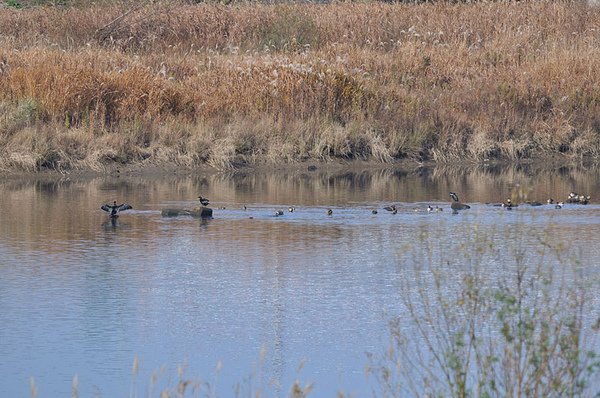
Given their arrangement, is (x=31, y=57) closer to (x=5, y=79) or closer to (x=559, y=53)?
(x=5, y=79)

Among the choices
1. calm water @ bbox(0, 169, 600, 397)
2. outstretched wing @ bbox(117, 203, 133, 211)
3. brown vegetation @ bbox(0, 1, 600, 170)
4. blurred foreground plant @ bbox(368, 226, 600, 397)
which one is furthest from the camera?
brown vegetation @ bbox(0, 1, 600, 170)

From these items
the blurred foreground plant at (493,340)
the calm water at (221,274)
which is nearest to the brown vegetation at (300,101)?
the calm water at (221,274)

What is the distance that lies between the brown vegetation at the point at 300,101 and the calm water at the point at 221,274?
59.6 inches

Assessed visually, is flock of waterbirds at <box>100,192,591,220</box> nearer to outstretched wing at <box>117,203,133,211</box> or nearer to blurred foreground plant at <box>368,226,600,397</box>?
outstretched wing at <box>117,203,133,211</box>

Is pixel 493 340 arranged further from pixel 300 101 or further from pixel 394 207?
pixel 300 101

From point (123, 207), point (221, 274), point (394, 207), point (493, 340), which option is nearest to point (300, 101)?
point (394, 207)

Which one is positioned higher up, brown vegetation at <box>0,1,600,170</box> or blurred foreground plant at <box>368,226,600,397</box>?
brown vegetation at <box>0,1,600,170</box>

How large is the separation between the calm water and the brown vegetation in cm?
151

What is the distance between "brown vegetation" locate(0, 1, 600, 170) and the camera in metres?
19.0

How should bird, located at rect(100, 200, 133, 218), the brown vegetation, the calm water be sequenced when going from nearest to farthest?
the calm water
bird, located at rect(100, 200, 133, 218)
the brown vegetation

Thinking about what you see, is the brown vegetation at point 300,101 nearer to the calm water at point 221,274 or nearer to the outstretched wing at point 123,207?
the calm water at point 221,274

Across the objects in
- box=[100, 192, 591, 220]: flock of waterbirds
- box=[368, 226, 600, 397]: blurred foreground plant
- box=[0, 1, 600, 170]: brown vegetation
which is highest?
box=[0, 1, 600, 170]: brown vegetation

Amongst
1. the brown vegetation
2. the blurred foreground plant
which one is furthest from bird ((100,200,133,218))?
the blurred foreground plant

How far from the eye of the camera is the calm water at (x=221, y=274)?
7.95 metres
